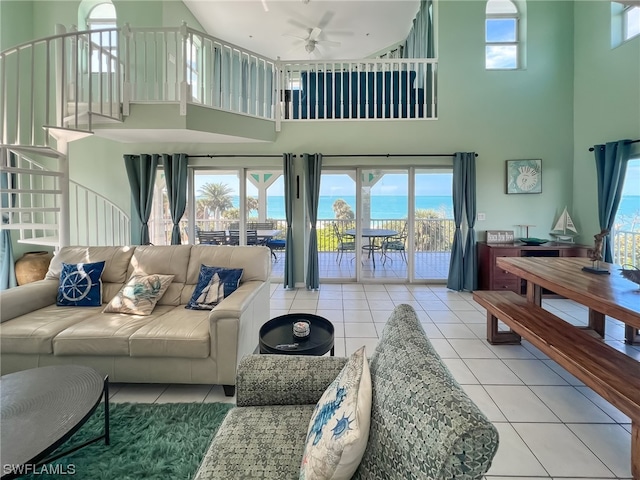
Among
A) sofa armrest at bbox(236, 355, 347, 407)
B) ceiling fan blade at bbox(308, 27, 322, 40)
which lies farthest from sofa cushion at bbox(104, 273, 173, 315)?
ceiling fan blade at bbox(308, 27, 322, 40)

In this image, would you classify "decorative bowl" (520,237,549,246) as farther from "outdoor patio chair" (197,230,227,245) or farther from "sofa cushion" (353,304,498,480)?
"outdoor patio chair" (197,230,227,245)

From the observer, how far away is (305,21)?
5.44 metres

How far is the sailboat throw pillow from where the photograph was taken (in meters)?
2.64

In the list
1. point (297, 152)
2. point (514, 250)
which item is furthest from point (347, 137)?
point (514, 250)

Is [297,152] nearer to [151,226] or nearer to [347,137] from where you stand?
[347,137]

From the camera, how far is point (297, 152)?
16.7 feet

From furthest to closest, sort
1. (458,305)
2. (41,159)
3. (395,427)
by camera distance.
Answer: (41,159) → (458,305) → (395,427)

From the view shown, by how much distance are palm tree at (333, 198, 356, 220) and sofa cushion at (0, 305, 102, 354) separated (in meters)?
3.90

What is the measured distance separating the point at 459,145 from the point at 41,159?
6.87m

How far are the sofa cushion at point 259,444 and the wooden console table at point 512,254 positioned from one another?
13.4 feet

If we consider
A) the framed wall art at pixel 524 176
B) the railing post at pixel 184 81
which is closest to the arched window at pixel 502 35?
the framed wall art at pixel 524 176

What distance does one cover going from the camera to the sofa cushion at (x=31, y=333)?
2168 mm

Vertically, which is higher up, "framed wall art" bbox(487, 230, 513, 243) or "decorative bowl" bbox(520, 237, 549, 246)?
"framed wall art" bbox(487, 230, 513, 243)

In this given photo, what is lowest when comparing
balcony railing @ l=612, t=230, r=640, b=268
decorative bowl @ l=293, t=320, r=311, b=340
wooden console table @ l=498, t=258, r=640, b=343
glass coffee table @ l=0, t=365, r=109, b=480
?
glass coffee table @ l=0, t=365, r=109, b=480
